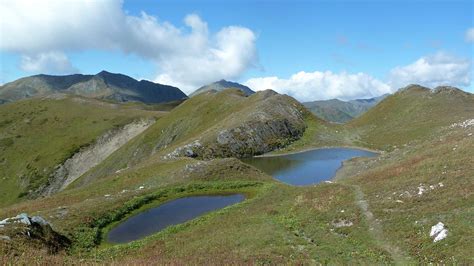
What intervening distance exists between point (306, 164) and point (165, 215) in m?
41.2

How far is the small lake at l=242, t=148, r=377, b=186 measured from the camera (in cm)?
6825

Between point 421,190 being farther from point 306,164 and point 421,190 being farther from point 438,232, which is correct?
point 306,164

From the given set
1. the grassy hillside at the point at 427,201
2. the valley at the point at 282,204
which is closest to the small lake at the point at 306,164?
the valley at the point at 282,204

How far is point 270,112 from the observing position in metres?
117

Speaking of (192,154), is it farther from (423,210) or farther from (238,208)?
(423,210)

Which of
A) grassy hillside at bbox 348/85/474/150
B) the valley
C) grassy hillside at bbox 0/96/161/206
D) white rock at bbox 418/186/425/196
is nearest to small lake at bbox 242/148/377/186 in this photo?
the valley

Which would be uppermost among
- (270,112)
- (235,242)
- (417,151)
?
(270,112)

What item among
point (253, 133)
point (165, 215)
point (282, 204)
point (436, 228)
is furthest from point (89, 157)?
point (436, 228)

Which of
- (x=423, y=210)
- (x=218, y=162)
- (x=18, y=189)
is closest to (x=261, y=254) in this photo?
(x=423, y=210)

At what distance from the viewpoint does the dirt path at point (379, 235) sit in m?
24.2

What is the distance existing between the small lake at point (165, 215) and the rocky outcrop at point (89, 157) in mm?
108430

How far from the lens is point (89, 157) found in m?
166

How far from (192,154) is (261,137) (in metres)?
21.6

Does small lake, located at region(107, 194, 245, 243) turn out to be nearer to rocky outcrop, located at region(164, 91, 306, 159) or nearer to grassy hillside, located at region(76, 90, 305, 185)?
rocky outcrop, located at region(164, 91, 306, 159)
